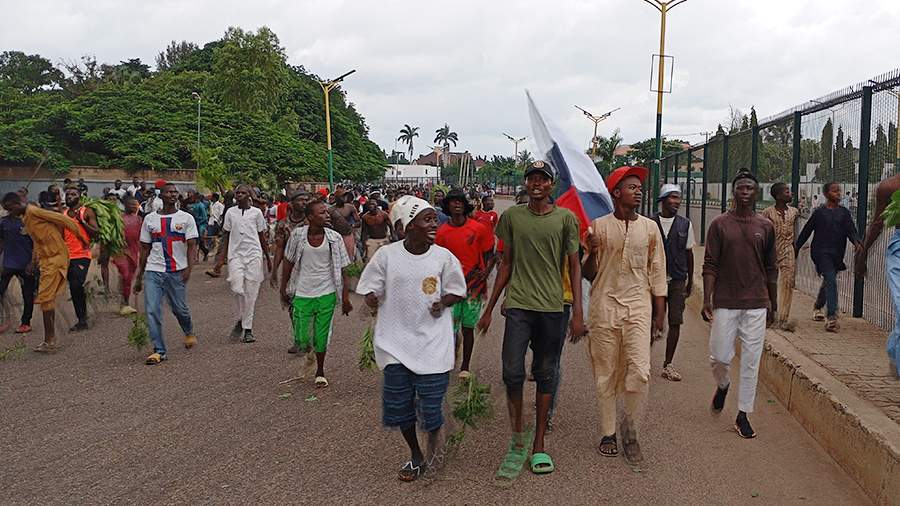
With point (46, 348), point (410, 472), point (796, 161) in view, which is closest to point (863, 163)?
point (796, 161)

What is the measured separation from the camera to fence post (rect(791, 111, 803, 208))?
10773 millimetres

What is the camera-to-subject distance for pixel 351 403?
625cm

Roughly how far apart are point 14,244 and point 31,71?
6915 centimetres

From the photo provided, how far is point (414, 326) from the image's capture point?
4508 mm

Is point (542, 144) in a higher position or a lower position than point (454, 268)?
higher

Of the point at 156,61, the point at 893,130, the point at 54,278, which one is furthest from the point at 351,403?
the point at 156,61

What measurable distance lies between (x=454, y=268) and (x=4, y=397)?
4027 mm

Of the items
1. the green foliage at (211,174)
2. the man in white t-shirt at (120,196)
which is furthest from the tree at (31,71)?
the man in white t-shirt at (120,196)

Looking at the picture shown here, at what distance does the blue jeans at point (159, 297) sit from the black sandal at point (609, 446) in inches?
176

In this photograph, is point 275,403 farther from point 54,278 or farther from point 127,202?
point 127,202

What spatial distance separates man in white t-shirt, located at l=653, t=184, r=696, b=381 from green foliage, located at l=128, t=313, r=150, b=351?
189 inches

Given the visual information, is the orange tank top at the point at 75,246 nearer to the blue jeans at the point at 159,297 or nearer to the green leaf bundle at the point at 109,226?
the green leaf bundle at the point at 109,226

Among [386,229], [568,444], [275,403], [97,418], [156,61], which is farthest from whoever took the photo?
[156,61]

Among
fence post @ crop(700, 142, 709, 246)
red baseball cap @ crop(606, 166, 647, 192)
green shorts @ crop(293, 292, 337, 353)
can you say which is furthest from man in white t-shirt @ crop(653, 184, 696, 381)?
fence post @ crop(700, 142, 709, 246)
